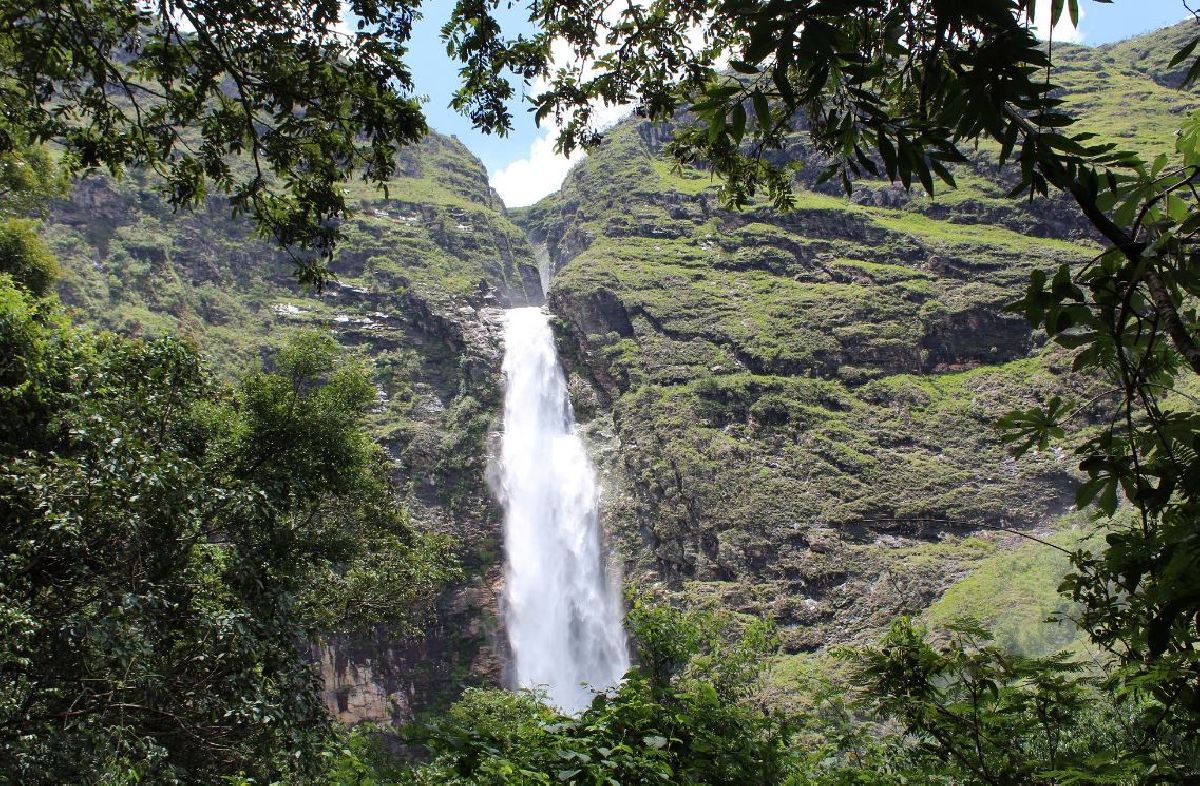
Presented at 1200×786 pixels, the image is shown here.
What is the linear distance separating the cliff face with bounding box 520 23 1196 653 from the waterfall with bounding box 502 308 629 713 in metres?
1.92

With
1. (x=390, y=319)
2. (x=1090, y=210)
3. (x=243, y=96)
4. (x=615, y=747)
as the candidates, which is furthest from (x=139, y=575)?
(x=390, y=319)

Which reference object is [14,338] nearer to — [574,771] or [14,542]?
[14,542]

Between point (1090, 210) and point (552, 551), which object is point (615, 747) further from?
point (552, 551)

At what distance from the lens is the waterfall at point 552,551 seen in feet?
121

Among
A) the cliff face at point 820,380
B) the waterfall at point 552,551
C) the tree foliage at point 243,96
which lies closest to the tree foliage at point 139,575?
the tree foliage at point 243,96

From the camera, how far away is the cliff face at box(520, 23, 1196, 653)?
37.1 m

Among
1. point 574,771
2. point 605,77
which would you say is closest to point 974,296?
point 605,77

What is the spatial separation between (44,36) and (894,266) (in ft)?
190

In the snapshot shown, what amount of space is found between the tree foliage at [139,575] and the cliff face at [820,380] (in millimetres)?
23664

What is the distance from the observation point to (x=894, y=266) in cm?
5528

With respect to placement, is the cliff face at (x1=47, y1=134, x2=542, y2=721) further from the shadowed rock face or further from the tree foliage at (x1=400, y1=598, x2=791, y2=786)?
the tree foliage at (x1=400, y1=598, x2=791, y2=786)

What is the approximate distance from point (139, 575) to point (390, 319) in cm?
5340

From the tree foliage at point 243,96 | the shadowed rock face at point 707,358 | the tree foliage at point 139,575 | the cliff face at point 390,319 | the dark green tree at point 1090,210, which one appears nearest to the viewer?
the dark green tree at point 1090,210

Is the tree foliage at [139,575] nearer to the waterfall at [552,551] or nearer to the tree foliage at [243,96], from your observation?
the tree foliage at [243,96]
